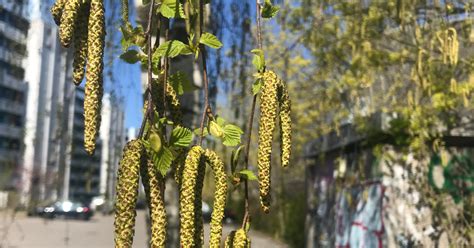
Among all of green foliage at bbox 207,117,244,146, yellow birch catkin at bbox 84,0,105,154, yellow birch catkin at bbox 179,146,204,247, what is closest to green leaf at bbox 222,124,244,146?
green foliage at bbox 207,117,244,146

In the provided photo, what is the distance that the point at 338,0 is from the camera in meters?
7.67

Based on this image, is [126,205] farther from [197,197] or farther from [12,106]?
[12,106]

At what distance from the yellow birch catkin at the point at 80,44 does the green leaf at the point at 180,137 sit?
18cm

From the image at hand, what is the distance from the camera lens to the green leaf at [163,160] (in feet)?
3.58

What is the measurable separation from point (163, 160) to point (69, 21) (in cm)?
27

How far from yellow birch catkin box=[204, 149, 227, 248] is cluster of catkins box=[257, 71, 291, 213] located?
7 cm

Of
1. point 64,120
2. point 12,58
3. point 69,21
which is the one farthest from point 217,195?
point 64,120

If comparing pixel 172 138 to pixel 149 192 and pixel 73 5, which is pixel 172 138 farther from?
pixel 73 5

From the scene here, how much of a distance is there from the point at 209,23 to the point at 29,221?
27228mm

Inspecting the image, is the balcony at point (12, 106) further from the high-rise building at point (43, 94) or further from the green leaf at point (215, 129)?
the green leaf at point (215, 129)

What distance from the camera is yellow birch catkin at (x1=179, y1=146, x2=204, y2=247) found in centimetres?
110

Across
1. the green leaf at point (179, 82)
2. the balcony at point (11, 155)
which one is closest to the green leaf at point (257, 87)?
the green leaf at point (179, 82)

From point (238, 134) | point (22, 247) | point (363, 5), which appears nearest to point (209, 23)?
point (238, 134)

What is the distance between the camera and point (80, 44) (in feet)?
3.71
